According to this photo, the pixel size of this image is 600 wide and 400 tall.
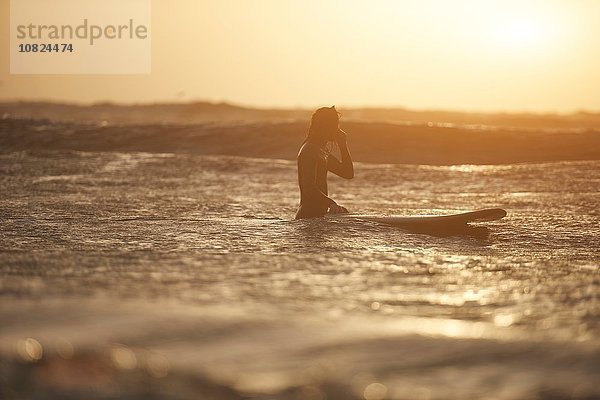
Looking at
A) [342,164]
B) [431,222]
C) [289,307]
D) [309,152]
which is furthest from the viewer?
[342,164]

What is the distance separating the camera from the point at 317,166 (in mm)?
8188

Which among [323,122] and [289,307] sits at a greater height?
[323,122]

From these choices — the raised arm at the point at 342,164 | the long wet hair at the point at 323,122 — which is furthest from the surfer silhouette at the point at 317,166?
the raised arm at the point at 342,164

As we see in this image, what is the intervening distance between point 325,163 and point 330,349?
5.19 meters

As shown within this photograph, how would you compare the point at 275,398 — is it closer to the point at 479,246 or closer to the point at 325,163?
the point at 479,246

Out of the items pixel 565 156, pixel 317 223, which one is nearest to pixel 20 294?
pixel 317 223

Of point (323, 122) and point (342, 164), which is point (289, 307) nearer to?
point (323, 122)

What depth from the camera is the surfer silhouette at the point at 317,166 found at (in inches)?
317

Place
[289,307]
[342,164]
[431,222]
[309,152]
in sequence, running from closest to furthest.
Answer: [289,307] < [431,222] < [309,152] < [342,164]

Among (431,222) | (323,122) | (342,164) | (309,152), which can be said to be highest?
(323,122)

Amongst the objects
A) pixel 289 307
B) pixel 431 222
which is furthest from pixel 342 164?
pixel 289 307

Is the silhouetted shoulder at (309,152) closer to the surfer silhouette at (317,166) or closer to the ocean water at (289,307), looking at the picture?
the surfer silhouette at (317,166)

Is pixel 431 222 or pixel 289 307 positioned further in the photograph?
pixel 431 222

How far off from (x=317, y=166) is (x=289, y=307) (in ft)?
13.8
